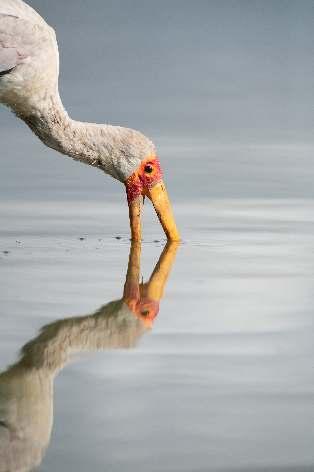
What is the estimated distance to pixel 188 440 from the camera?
3.98 m

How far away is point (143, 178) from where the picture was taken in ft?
28.1

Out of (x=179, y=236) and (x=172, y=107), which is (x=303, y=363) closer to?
(x=179, y=236)

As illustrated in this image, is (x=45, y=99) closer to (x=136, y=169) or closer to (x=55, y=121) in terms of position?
(x=55, y=121)

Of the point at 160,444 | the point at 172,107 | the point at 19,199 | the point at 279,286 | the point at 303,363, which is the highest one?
the point at 172,107

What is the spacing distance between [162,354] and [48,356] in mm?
424

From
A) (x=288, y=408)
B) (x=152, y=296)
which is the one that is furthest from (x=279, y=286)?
(x=288, y=408)

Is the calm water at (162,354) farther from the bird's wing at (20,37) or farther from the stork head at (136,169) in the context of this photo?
the bird's wing at (20,37)

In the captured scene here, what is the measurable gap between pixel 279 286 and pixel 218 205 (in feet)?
9.50

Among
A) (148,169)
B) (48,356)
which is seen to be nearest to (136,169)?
(148,169)

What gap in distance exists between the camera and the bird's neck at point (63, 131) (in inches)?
328

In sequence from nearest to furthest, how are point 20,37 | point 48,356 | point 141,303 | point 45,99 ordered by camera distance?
point 48,356 < point 141,303 < point 20,37 < point 45,99

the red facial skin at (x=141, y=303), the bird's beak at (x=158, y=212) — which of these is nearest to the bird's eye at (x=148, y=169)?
the bird's beak at (x=158, y=212)

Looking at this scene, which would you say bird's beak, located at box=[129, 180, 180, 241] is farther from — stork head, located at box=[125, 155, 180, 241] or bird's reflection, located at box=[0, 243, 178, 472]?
bird's reflection, located at box=[0, 243, 178, 472]

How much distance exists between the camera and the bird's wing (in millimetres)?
7918
